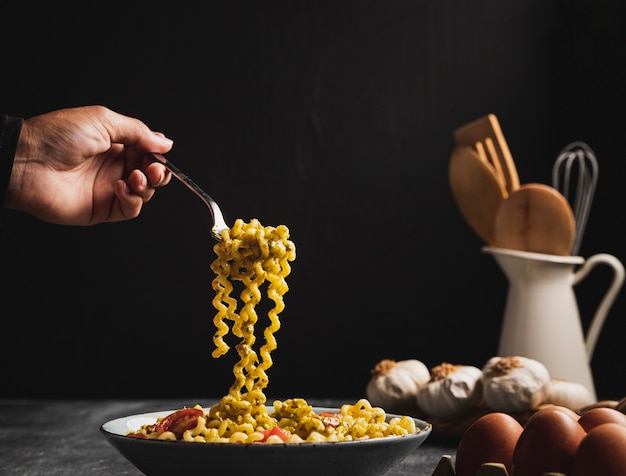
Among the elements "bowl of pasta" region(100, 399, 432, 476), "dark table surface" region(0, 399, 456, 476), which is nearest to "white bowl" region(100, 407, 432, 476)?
"bowl of pasta" region(100, 399, 432, 476)

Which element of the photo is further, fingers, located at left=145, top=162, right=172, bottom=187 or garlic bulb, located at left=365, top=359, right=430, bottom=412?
garlic bulb, located at left=365, top=359, right=430, bottom=412

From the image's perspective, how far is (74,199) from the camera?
1.38 m

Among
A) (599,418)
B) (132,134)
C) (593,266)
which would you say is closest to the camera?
(599,418)

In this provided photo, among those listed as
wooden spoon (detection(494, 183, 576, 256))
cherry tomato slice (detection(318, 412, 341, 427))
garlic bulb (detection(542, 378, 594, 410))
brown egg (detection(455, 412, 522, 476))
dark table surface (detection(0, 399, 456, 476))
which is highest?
wooden spoon (detection(494, 183, 576, 256))

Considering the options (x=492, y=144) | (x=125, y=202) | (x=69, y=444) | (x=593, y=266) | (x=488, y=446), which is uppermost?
(x=492, y=144)

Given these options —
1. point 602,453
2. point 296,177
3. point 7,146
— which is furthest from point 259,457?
point 296,177

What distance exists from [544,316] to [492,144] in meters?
0.38

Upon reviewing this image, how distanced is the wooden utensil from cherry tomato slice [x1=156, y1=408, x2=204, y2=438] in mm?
1066

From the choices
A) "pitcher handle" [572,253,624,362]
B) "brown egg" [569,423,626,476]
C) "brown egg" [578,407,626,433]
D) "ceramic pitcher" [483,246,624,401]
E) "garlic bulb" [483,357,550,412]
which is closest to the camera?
"brown egg" [569,423,626,476]

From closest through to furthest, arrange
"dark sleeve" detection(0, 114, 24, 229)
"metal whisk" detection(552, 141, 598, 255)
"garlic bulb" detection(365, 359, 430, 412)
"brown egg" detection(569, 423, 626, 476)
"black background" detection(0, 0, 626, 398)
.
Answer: "brown egg" detection(569, 423, 626, 476) → "dark sleeve" detection(0, 114, 24, 229) → "garlic bulb" detection(365, 359, 430, 412) → "metal whisk" detection(552, 141, 598, 255) → "black background" detection(0, 0, 626, 398)

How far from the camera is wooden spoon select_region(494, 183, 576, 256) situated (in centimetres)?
167

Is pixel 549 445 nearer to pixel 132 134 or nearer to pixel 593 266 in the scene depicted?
pixel 132 134

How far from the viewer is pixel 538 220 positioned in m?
1.68

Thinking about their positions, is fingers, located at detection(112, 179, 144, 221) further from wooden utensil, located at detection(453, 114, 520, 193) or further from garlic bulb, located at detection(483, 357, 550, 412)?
wooden utensil, located at detection(453, 114, 520, 193)
